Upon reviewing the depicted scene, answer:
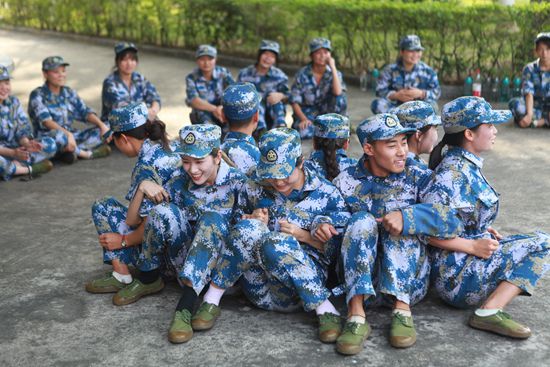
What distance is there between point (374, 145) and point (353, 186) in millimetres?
294

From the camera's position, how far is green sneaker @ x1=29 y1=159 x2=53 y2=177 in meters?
7.83

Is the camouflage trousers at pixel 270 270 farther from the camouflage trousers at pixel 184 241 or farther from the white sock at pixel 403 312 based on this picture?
the white sock at pixel 403 312

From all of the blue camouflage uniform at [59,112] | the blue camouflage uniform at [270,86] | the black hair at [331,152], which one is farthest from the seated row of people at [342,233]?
the blue camouflage uniform at [270,86]

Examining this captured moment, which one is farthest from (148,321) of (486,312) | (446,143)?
(446,143)

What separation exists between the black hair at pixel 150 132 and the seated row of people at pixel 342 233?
1.07 feet

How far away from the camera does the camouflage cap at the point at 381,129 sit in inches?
171

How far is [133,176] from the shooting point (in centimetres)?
496

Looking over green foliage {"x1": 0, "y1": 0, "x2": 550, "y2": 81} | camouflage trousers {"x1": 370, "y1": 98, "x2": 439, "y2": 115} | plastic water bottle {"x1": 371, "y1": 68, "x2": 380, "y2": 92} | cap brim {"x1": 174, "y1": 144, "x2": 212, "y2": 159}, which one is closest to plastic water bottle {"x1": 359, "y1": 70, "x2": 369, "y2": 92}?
plastic water bottle {"x1": 371, "y1": 68, "x2": 380, "y2": 92}

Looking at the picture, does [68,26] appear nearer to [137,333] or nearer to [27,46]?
[27,46]

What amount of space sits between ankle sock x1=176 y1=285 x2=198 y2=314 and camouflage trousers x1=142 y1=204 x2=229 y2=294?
0.06 metres

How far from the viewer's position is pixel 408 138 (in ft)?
17.0

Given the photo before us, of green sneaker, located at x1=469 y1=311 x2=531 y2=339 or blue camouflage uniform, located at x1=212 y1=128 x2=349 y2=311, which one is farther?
blue camouflage uniform, located at x1=212 y1=128 x2=349 y2=311

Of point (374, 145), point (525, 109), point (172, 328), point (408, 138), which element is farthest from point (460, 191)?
point (525, 109)

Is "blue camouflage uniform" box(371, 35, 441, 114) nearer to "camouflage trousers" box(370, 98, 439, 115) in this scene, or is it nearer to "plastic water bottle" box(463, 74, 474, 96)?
"camouflage trousers" box(370, 98, 439, 115)
